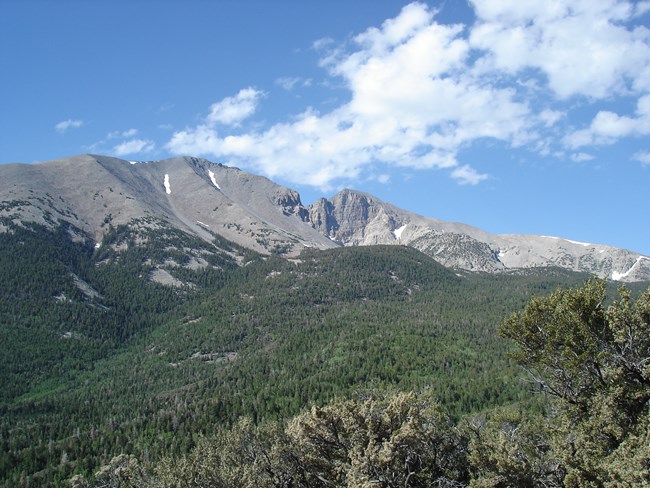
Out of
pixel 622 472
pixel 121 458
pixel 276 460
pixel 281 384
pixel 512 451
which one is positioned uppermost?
pixel 622 472

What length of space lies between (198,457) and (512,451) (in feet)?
152

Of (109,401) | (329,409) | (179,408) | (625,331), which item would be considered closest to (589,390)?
(625,331)

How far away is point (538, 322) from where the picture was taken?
45844mm

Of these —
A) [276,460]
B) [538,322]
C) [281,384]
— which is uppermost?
[538,322]

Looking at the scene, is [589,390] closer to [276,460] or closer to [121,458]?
[276,460]

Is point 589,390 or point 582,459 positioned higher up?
point 589,390

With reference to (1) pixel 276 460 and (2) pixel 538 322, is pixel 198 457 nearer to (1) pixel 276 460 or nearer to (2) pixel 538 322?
(1) pixel 276 460

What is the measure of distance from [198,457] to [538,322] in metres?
48.5

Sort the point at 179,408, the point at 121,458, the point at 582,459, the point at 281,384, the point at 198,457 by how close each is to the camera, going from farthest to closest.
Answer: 1. the point at 281,384
2. the point at 179,408
3. the point at 121,458
4. the point at 198,457
5. the point at 582,459

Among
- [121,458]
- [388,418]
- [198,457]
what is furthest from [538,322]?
[121,458]

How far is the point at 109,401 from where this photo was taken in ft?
649

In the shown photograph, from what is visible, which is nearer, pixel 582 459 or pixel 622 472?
pixel 622 472

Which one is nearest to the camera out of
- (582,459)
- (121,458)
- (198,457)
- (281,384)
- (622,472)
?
(622,472)

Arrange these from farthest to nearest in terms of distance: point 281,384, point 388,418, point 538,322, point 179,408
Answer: point 281,384 < point 179,408 < point 538,322 < point 388,418
